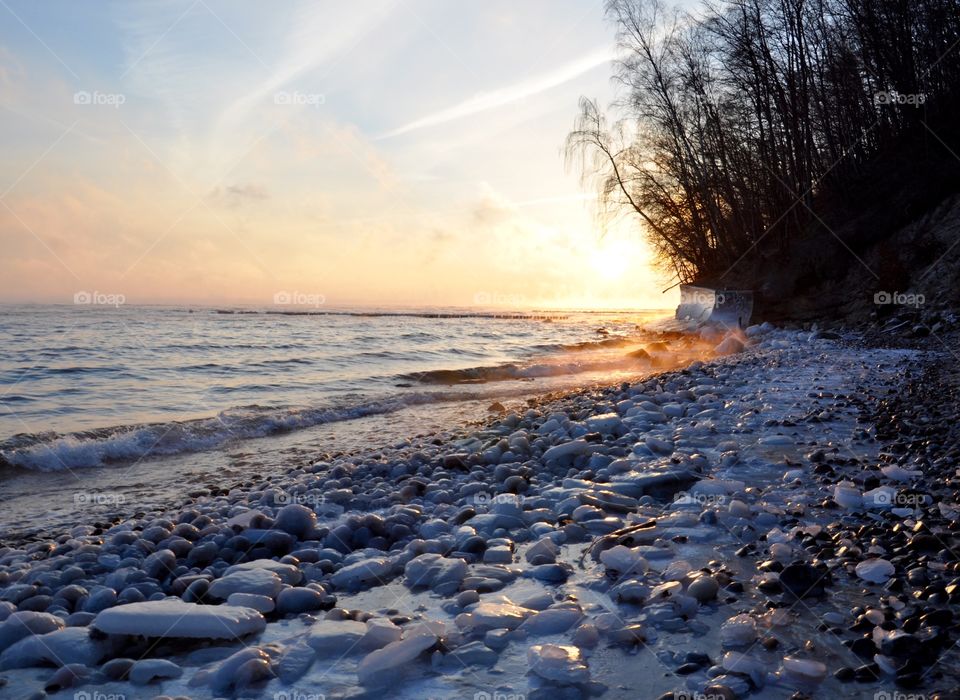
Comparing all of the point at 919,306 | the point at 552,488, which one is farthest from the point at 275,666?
the point at 919,306

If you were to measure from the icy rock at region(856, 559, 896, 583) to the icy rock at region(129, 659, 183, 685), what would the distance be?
2.73 meters

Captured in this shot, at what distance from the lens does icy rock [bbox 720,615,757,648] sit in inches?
86.2

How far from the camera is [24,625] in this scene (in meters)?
2.57

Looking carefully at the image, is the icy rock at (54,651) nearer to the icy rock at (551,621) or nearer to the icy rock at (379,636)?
the icy rock at (379,636)

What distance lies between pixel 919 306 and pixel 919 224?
3539 mm

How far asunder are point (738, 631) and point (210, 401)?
9999 mm

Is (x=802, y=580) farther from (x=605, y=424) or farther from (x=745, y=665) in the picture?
(x=605, y=424)

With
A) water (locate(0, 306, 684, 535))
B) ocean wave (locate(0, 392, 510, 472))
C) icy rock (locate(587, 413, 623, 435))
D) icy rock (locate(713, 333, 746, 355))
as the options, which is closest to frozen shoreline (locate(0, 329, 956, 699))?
icy rock (locate(587, 413, 623, 435))

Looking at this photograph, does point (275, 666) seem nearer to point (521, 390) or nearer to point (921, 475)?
point (921, 475)

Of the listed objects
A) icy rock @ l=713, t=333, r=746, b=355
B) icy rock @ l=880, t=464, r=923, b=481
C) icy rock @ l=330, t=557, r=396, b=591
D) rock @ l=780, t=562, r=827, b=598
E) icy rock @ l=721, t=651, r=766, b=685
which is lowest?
icy rock @ l=330, t=557, r=396, b=591

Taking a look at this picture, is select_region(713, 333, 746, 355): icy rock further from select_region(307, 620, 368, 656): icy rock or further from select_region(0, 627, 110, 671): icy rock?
select_region(0, 627, 110, 671): icy rock

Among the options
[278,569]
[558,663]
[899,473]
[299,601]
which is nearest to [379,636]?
[299,601]

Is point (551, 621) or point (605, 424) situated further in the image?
point (605, 424)

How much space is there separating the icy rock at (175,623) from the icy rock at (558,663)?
1205 millimetres
